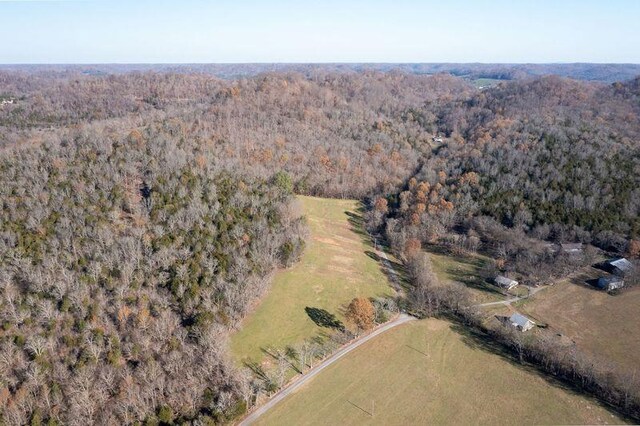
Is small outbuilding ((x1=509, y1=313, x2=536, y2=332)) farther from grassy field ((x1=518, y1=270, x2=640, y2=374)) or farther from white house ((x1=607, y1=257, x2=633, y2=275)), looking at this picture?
white house ((x1=607, y1=257, x2=633, y2=275))

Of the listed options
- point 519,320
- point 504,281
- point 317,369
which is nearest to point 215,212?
point 317,369

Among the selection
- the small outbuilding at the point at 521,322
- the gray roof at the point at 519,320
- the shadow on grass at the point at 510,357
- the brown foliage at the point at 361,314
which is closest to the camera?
the shadow on grass at the point at 510,357

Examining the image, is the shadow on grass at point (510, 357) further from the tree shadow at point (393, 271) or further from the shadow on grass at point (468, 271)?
the shadow on grass at point (468, 271)

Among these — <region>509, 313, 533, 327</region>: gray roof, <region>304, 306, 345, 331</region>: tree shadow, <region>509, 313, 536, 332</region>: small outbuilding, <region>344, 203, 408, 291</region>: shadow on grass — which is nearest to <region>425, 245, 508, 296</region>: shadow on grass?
<region>509, 313, 533, 327</region>: gray roof

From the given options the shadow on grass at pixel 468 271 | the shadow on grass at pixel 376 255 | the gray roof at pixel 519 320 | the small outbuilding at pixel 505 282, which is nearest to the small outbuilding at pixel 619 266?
the small outbuilding at pixel 505 282

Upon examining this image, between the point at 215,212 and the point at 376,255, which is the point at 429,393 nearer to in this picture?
the point at 376,255

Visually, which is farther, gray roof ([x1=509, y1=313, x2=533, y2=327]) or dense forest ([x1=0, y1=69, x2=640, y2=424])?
gray roof ([x1=509, y1=313, x2=533, y2=327])
